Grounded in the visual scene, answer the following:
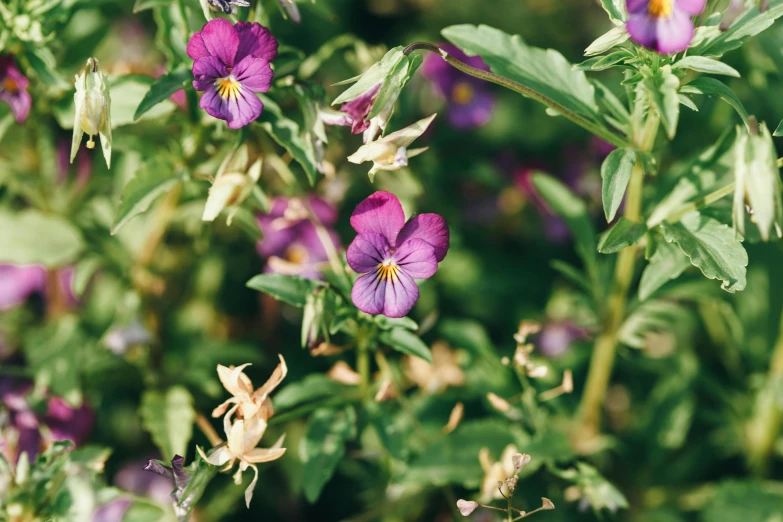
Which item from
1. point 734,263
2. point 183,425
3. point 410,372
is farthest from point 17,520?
point 734,263

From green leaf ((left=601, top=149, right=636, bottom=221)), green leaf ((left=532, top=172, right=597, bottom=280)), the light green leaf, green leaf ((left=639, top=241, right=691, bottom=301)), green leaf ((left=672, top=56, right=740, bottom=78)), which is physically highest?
the light green leaf

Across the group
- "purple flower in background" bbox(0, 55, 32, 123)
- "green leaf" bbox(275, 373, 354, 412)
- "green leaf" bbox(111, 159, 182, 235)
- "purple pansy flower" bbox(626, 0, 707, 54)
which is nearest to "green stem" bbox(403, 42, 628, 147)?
"purple pansy flower" bbox(626, 0, 707, 54)

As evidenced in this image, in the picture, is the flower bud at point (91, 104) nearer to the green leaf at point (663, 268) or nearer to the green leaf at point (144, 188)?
the green leaf at point (144, 188)

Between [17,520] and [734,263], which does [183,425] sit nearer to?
[17,520]

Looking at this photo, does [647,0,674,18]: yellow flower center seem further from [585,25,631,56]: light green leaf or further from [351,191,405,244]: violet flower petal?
[351,191,405,244]: violet flower petal

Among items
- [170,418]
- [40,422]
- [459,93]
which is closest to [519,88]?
[170,418]

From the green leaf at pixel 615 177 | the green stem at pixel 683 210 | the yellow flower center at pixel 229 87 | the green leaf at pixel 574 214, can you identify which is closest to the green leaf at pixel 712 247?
the green stem at pixel 683 210
